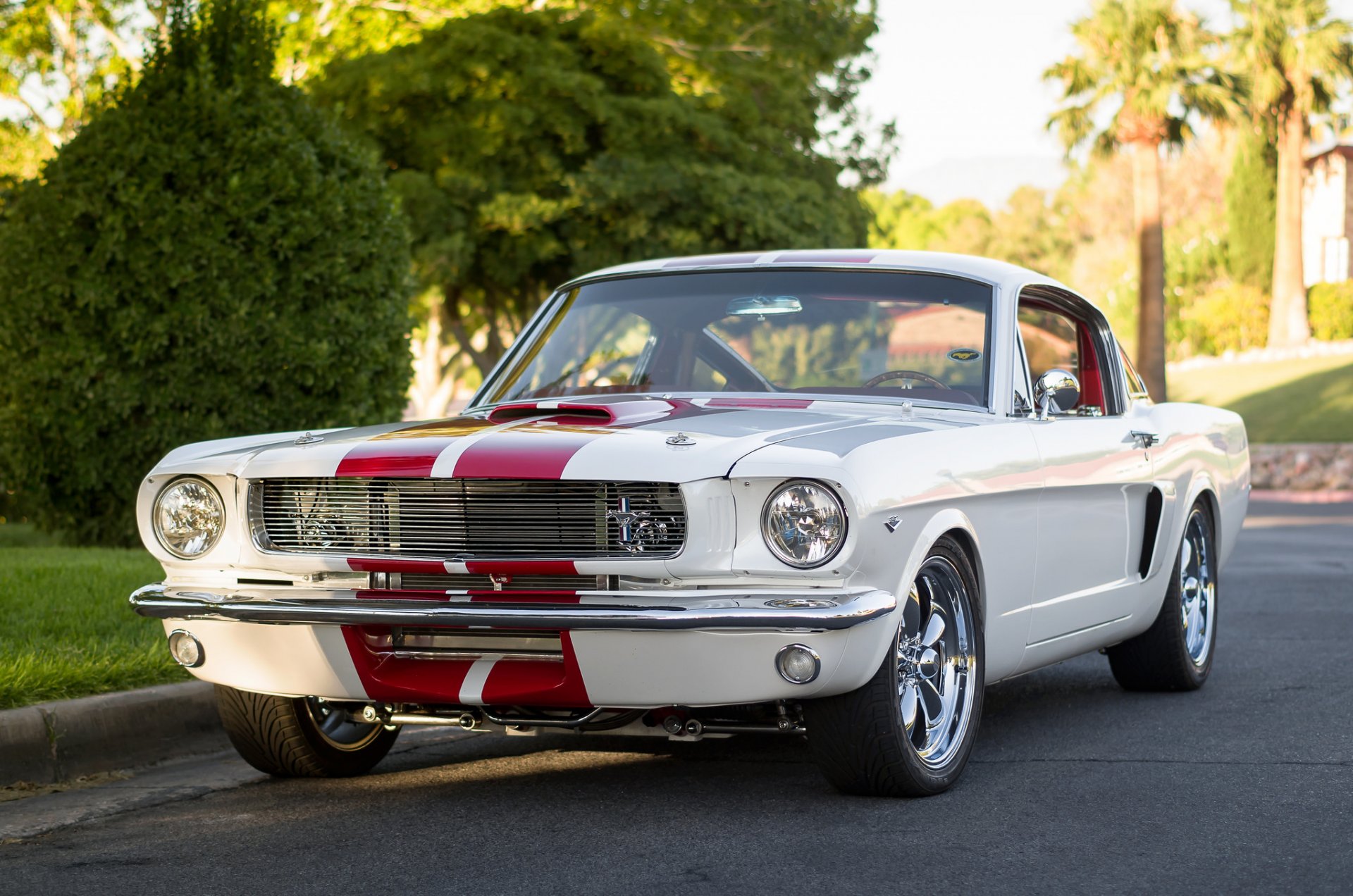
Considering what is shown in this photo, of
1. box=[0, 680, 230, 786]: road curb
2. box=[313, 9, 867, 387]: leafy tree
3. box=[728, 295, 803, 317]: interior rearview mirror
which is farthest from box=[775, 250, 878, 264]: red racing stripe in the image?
box=[313, 9, 867, 387]: leafy tree

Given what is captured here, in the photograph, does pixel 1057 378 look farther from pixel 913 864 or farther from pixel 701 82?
pixel 701 82

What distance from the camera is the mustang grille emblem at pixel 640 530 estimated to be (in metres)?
4.43

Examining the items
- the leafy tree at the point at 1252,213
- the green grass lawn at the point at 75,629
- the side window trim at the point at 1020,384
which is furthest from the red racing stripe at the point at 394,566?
the leafy tree at the point at 1252,213

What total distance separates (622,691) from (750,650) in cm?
35

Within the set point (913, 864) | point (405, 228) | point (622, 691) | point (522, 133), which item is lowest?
point (913, 864)

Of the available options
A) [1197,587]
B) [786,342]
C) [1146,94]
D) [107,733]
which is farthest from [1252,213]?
[107,733]

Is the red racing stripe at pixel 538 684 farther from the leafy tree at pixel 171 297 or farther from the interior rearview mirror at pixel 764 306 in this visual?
the leafy tree at pixel 171 297

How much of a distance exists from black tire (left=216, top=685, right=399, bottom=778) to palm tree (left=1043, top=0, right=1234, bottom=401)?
2876 cm

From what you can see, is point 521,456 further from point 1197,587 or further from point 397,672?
point 1197,587

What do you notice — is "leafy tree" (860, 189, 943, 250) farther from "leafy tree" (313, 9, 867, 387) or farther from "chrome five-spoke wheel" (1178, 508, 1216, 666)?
"chrome five-spoke wheel" (1178, 508, 1216, 666)

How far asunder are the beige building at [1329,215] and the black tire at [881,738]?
2206 inches

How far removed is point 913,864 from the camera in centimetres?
415

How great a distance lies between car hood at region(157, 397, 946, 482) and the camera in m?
4.46

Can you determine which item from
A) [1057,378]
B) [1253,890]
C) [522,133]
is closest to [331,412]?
[1057,378]
